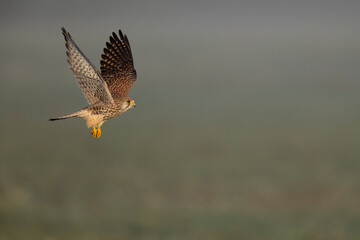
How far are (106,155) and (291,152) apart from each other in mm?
15902

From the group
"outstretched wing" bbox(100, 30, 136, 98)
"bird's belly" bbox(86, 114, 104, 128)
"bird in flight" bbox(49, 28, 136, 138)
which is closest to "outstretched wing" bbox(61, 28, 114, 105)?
"bird in flight" bbox(49, 28, 136, 138)

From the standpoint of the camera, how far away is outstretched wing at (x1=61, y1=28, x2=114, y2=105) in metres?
6.34

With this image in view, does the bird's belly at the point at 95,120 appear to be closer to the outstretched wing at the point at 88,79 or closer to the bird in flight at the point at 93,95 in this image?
the bird in flight at the point at 93,95

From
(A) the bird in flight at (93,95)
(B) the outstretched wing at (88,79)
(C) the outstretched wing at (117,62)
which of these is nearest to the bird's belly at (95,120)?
(A) the bird in flight at (93,95)

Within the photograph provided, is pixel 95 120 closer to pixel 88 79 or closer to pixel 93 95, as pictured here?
pixel 93 95

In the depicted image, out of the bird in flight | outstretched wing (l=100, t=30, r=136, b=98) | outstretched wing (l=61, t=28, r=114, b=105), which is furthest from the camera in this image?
outstretched wing (l=100, t=30, r=136, b=98)

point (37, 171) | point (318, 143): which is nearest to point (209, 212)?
point (37, 171)

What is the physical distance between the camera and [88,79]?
6715 millimetres

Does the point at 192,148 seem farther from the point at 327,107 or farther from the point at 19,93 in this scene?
the point at 19,93

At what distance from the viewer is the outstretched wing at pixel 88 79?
249 inches

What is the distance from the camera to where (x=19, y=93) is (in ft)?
320

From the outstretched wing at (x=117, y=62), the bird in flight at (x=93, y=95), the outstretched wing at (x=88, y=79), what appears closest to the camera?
the bird in flight at (x=93, y=95)

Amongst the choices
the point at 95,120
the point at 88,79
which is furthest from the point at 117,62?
the point at 95,120

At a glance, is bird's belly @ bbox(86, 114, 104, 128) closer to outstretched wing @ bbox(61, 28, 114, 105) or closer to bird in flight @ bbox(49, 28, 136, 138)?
bird in flight @ bbox(49, 28, 136, 138)
